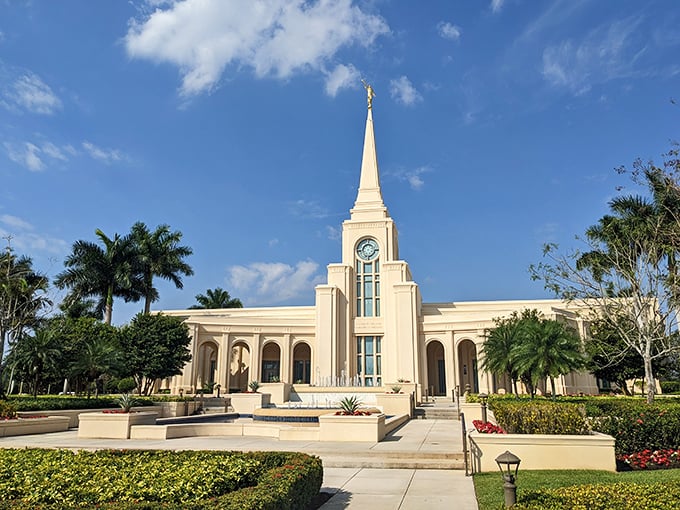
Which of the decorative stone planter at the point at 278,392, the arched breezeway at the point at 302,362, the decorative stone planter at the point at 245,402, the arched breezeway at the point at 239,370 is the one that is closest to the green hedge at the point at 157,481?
the decorative stone planter at the point at 245,402

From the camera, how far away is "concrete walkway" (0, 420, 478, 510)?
8.38 m

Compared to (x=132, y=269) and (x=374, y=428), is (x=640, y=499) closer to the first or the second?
(x=374, y=428)

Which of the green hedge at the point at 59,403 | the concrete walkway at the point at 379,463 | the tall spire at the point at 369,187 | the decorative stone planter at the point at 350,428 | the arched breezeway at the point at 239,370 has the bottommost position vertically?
the concrete walkway at the point at 379,463

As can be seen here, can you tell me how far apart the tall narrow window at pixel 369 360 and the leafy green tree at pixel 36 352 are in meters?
24.0

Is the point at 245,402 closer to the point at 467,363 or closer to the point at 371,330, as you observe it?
the point at 371,330

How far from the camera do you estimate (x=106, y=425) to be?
16422 millimetres

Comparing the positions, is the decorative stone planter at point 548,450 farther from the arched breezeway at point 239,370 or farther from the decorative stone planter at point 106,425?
the arched breezeway at point 239,370

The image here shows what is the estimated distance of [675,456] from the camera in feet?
35.4

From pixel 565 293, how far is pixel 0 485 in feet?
77.6

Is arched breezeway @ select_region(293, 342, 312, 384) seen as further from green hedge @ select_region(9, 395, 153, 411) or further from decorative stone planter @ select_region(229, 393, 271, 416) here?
green hedge @ select_region(9, 395, 153, 411)

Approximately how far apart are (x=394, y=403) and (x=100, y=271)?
2821 centimetres

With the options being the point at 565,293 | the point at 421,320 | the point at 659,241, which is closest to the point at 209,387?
the point at 421,320

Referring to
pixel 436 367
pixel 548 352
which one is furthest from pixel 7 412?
pixel 436 367

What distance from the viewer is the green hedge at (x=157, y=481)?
5848mm
